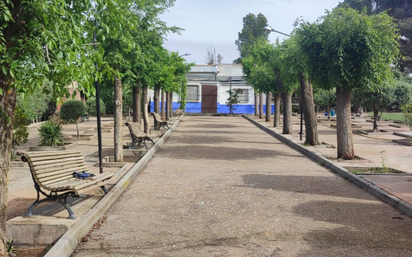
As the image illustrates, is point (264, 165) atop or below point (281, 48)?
below

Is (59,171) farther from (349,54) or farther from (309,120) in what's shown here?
(309,120)

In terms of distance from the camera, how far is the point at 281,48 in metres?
22.6

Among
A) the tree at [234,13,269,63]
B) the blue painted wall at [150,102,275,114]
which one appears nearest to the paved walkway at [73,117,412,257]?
the blue painted wall at [150,102,275,114]

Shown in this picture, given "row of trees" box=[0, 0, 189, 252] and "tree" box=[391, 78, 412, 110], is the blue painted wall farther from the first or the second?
"row of trees" box=[0, 0, 189, 252]

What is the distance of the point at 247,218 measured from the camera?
21.6 ft

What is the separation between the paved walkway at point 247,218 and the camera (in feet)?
17.5

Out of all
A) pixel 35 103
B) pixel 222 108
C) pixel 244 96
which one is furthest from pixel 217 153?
pixel 244 96

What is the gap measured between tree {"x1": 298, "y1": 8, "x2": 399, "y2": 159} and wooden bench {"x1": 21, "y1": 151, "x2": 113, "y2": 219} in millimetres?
7476

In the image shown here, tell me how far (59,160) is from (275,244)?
3281 mm

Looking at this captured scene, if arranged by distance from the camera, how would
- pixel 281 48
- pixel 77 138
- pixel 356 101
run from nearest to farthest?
pixel 77 138 → pixel 281 48 → pixel 356 101

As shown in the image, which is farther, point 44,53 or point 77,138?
point 77,138

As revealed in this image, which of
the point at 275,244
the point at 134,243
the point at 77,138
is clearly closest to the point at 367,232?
the point at 275,244

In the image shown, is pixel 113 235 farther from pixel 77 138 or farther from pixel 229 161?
pixel 77 138

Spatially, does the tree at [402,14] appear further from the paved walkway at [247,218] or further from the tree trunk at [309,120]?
the paved walkway at [247,218]
